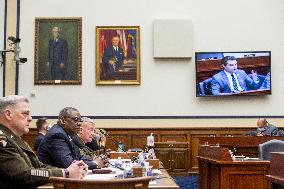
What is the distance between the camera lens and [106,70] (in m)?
12.8

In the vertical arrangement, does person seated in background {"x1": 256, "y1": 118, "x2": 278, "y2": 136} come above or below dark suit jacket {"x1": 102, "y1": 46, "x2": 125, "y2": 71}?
below

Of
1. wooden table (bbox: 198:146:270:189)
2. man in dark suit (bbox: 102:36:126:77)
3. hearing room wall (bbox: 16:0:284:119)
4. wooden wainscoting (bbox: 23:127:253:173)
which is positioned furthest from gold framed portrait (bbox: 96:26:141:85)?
wooden table (bbox: 198:146:270:189)

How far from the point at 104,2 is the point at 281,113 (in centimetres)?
536

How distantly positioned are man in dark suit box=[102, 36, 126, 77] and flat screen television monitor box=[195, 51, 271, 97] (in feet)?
6.49

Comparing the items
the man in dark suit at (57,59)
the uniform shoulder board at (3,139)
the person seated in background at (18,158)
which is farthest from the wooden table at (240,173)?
the man in dark suit at (57,59)

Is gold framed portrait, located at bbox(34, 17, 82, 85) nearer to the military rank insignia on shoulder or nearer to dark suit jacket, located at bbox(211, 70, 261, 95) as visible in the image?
dark suit jacket, located at bbox(211, 70, 261, 95)

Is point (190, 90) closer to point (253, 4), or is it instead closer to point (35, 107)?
point (253, 4)

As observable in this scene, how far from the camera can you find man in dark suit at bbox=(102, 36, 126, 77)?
41.9ft

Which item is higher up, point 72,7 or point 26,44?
point 72,7

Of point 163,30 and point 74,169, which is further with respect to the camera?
point 163,30

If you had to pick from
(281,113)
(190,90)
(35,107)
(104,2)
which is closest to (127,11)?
(104,2)

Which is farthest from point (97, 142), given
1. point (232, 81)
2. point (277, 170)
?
point (277, 170)

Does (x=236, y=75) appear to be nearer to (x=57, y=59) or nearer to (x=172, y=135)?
(x=172, y=135)

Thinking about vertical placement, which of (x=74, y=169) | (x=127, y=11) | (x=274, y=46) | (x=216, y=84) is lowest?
(x=74, y=169)
